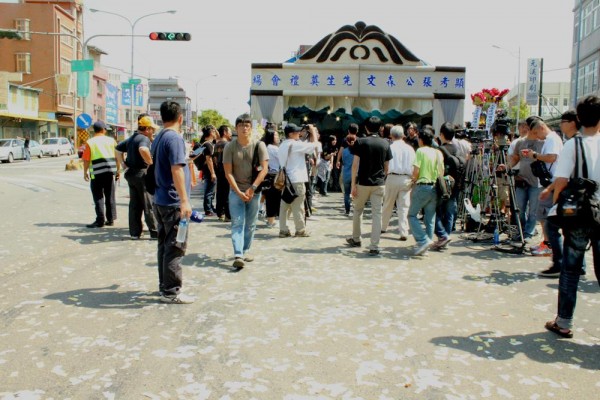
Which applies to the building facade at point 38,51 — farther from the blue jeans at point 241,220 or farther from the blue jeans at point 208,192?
the blue jeans at point 241,220

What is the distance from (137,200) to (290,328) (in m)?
5.07

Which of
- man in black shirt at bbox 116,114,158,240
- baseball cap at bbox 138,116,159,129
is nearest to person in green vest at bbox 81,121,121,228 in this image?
man in black shirt at bbox 116,114,158,240

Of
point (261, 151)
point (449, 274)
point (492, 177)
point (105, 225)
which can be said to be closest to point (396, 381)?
point (449, 274)

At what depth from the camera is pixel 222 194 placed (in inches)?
442

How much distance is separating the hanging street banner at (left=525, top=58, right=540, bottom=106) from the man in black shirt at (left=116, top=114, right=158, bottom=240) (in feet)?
98.9

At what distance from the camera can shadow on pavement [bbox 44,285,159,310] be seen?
18.0 ft

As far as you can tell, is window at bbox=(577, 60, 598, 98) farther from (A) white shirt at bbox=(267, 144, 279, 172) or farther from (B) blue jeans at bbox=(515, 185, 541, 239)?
(A) white shirt at bbox=(267, 144, 279, 172)

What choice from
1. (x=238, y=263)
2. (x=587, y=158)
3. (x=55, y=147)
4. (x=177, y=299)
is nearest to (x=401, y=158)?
(x=238, y=263)

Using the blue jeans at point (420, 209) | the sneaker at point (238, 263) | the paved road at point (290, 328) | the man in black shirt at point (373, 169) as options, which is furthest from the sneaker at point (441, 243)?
the sneaker at point (238, 263)

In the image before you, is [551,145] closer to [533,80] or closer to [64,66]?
[533,80]

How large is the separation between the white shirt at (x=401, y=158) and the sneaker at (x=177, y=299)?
14.8 ft

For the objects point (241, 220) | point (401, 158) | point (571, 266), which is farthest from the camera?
point (401, 158)

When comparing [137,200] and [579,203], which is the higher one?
[579,203]

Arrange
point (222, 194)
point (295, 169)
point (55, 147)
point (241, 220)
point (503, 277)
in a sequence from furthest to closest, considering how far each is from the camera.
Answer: point (55, 147) < point (222, 194) < point (295, 169) < point (241, 220) < point (503, 277)
